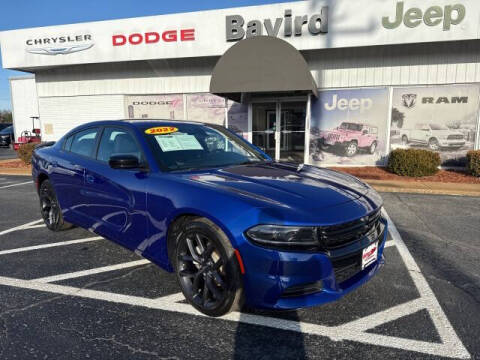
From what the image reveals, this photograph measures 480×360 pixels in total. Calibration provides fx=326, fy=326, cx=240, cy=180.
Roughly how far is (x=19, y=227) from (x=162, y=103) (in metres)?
8.72

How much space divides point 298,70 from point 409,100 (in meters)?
4.38

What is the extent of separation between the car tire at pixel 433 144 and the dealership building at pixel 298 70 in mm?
43

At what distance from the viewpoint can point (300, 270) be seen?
213 cm

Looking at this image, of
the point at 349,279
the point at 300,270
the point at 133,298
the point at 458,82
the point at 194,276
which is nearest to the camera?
the point at 300,270

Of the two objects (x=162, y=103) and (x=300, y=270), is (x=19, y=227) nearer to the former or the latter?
(x=300, y=270)

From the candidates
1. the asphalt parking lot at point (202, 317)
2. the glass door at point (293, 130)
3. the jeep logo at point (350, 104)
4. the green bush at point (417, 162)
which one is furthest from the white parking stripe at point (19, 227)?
the jeep logo at point (350, 104)

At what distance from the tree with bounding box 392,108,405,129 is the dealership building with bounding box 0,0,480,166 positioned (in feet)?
0.11

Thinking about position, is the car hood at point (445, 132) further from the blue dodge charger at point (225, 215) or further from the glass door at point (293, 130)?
the blue dodge charger at point (225, 215)

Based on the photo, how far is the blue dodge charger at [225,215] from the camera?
2.17 m

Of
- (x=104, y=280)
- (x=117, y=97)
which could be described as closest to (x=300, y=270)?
(x=104, y=280)

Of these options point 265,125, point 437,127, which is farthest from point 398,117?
point 265,125

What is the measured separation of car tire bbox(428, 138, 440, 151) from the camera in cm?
1074

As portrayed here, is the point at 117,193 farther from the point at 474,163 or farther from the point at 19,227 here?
the point at 474,163

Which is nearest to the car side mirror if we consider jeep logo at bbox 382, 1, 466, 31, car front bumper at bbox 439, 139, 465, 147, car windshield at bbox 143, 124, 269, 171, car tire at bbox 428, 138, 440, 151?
car windshield at bbox 143, 124, 269, 171
